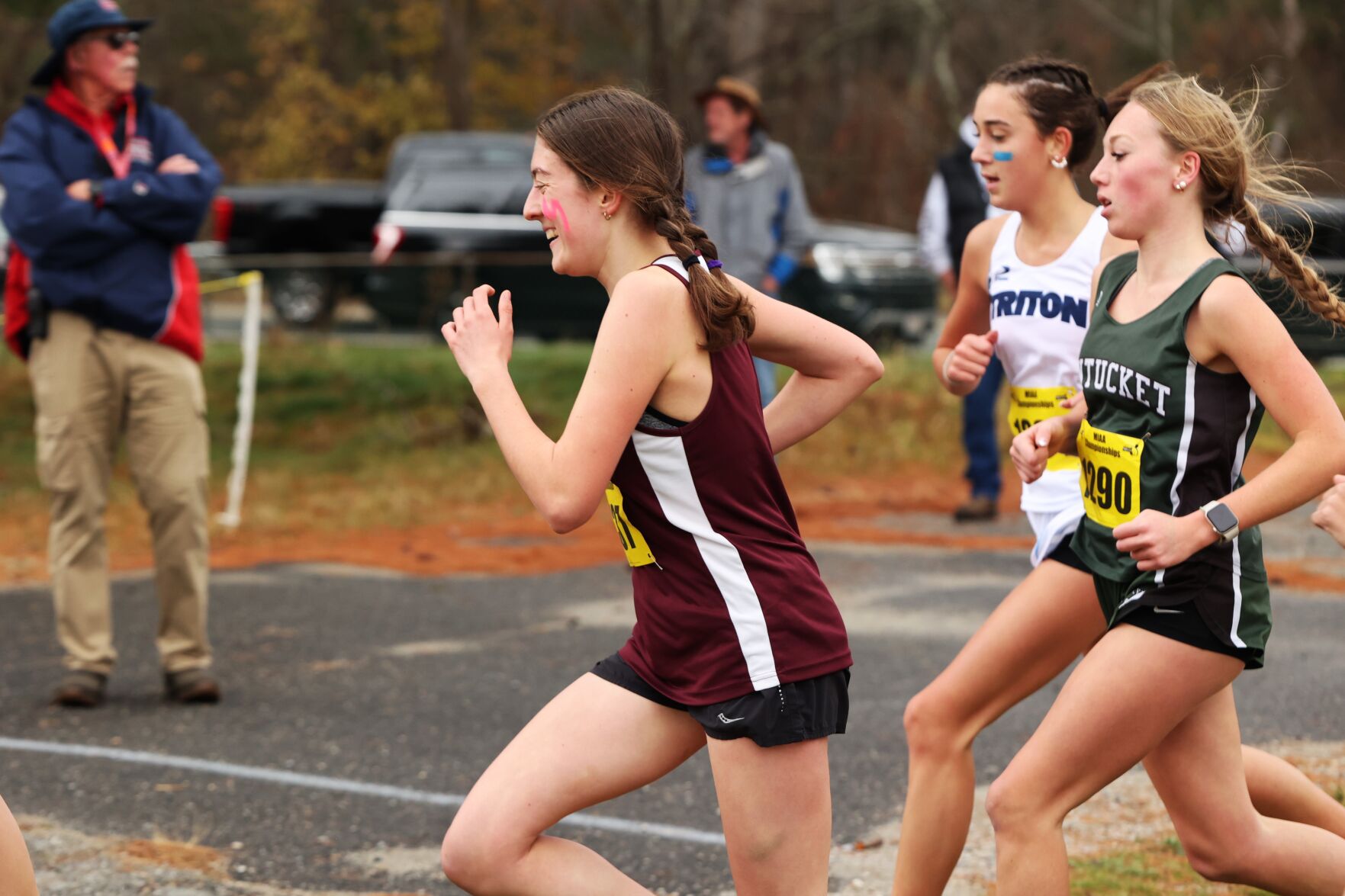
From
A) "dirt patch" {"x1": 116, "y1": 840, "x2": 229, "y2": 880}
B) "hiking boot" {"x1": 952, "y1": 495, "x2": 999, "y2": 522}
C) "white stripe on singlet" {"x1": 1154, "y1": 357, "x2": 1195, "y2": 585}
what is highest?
"white stripe on singlet" {"x1": 1154, "y1": 357, "x2": 1195, "y2": 585}

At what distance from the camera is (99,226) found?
6281 mm

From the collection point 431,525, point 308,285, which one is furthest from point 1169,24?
point 431,525

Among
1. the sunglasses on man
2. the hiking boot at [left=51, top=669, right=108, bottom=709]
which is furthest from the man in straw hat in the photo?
the hiking boot at [left=51, top=669, right=108, bottom=709]

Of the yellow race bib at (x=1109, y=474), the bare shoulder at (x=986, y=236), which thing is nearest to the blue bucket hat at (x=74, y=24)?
the bare shoulder at (x=986, y=236)

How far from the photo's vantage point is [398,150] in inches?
757

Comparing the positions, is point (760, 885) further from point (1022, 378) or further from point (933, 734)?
point (1022, 378)

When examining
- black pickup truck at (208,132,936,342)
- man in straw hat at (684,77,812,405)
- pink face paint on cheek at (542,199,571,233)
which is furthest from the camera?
black pickup truck at (208,132,936,342)

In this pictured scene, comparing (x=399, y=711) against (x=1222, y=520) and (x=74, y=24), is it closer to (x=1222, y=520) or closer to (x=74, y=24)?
(x=74, y=24)

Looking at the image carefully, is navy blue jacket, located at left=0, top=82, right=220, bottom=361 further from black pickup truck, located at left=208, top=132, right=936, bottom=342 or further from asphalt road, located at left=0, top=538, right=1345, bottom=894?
black pickup truck, located at left=208, top=132, right=936, bottom=342

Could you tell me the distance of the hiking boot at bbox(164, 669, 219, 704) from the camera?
252 inches

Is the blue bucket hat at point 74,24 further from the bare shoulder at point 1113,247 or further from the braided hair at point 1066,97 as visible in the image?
the bare shoulder at point 1113,247

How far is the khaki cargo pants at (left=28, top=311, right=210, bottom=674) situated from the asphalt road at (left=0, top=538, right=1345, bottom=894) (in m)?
0.34

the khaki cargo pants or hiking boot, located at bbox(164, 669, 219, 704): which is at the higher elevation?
the khaki cargo pants

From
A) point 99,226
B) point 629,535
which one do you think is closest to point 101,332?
point 99,226
